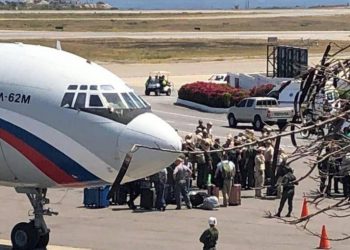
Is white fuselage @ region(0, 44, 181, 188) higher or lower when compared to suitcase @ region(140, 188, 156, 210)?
higher

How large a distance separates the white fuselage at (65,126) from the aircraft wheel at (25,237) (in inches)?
39.7

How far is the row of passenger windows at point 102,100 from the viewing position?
62.7 ft

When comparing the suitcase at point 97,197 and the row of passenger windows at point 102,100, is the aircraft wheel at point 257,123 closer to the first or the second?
the suitcase at point 97,197

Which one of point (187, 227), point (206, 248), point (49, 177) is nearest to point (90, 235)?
point (187, 227)

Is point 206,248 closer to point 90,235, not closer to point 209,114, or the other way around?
point 90,235

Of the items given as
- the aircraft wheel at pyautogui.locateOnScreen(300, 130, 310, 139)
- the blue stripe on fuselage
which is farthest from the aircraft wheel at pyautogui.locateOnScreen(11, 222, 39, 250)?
the aircraft wheel at pyautogui.locateOnScreen(300, 130, 310, 139)

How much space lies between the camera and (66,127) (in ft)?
61.9

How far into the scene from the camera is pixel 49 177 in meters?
19.3

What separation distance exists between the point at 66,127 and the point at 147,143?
5.94 feet

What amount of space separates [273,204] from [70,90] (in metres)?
9.41

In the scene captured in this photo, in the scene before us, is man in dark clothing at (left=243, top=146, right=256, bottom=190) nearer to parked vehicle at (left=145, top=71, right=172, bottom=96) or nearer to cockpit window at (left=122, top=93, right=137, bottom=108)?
cockpit window at (left=122, top=93, right=137, bottom=108)

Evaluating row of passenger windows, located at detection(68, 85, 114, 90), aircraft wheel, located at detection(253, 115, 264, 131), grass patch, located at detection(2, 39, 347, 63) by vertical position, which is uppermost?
grass patch, located at detection(2, 39, 347, 63)

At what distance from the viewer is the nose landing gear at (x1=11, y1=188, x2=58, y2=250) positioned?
19906 mm

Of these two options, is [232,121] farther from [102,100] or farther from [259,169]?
[102,100]
